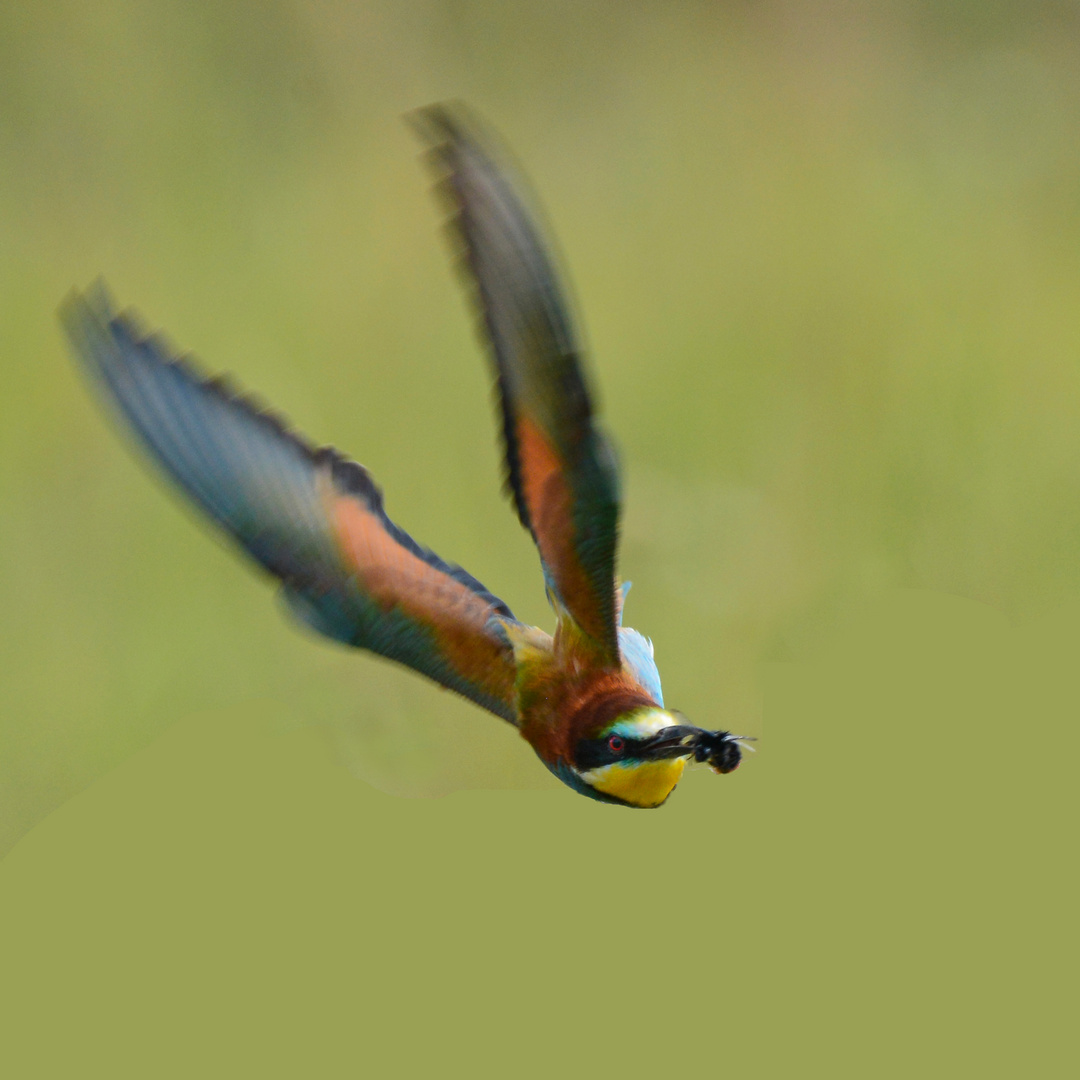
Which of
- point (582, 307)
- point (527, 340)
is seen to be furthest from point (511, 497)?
point (582, 307)

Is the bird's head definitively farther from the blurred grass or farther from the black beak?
the blurred grass

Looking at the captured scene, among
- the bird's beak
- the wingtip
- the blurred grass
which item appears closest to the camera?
the wingtip

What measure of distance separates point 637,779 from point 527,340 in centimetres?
29

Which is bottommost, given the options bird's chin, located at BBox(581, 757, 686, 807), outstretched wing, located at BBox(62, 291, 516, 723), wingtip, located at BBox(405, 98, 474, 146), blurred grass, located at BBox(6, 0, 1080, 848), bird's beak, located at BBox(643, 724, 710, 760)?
bird's chin, located at BBox(581, 757, 686, 807)

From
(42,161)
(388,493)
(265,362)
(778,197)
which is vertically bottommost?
(388,493)

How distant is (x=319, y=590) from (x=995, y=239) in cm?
233

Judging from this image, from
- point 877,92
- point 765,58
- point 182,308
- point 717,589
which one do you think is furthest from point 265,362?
point 877,92

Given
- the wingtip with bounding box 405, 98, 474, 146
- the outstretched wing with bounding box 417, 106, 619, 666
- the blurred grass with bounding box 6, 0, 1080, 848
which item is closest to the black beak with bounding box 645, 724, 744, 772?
the outstretched wing with bounding box 417, 106, 619, 666

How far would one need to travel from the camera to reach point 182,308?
2.52 meters

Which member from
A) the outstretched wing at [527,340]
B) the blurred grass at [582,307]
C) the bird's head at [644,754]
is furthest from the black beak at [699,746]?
the blurred grass at [582,307]

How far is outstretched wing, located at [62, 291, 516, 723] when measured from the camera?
0.98 meters

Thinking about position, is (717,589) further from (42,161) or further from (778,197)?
(42,161)

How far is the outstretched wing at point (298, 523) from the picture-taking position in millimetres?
983

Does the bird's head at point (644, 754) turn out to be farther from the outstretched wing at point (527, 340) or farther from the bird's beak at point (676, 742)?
the outstretched wing at point (527, 340)
